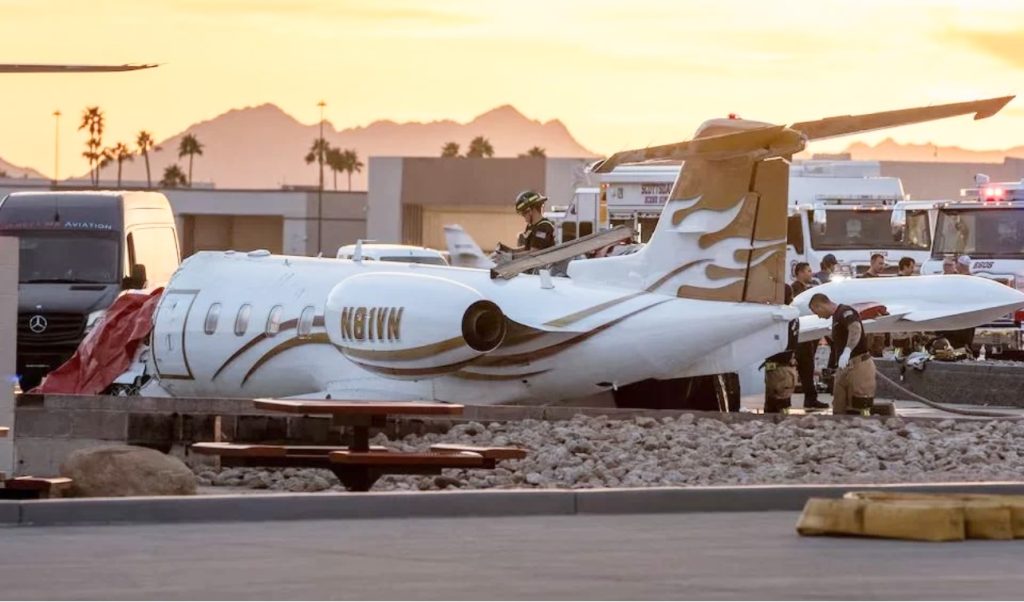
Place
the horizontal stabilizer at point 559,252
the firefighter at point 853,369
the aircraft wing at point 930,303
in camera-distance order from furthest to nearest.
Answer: the aircraft wing at point 930,303
the firefighter at point 853,369
the horizontal stabilizer at point 559,252

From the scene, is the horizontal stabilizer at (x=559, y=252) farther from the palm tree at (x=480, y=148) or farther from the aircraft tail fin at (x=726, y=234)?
the palm tree at (x=480, y=148)

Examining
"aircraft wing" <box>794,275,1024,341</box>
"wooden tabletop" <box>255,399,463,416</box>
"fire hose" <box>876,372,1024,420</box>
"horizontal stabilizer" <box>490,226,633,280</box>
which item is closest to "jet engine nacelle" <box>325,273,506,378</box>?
"horizontal stabilizer" <box>490,226,633,280</box>

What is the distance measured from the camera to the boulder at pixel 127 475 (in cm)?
1653

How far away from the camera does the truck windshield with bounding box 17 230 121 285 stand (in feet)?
116

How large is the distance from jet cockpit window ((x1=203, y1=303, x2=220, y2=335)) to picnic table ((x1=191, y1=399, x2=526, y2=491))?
818cm

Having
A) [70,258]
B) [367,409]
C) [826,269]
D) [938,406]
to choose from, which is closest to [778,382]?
[938,406]

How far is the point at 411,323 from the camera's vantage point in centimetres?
2325

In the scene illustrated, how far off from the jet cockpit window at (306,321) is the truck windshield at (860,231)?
23128 mm

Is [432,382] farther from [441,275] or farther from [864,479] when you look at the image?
[864,479]

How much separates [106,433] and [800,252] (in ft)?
85.1

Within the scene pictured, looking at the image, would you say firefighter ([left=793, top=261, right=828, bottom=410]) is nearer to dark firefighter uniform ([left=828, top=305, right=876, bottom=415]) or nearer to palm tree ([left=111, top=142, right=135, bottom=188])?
dark firefighter uniform ([left=828, top=305, right=876, bottom=415])

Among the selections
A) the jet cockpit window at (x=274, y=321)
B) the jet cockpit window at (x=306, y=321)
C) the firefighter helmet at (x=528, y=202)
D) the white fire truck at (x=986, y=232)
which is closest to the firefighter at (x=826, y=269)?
the white fire truck at (x=986, y=232)

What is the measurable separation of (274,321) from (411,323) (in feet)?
8.92

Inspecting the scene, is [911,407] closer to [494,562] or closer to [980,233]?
[980,233]
